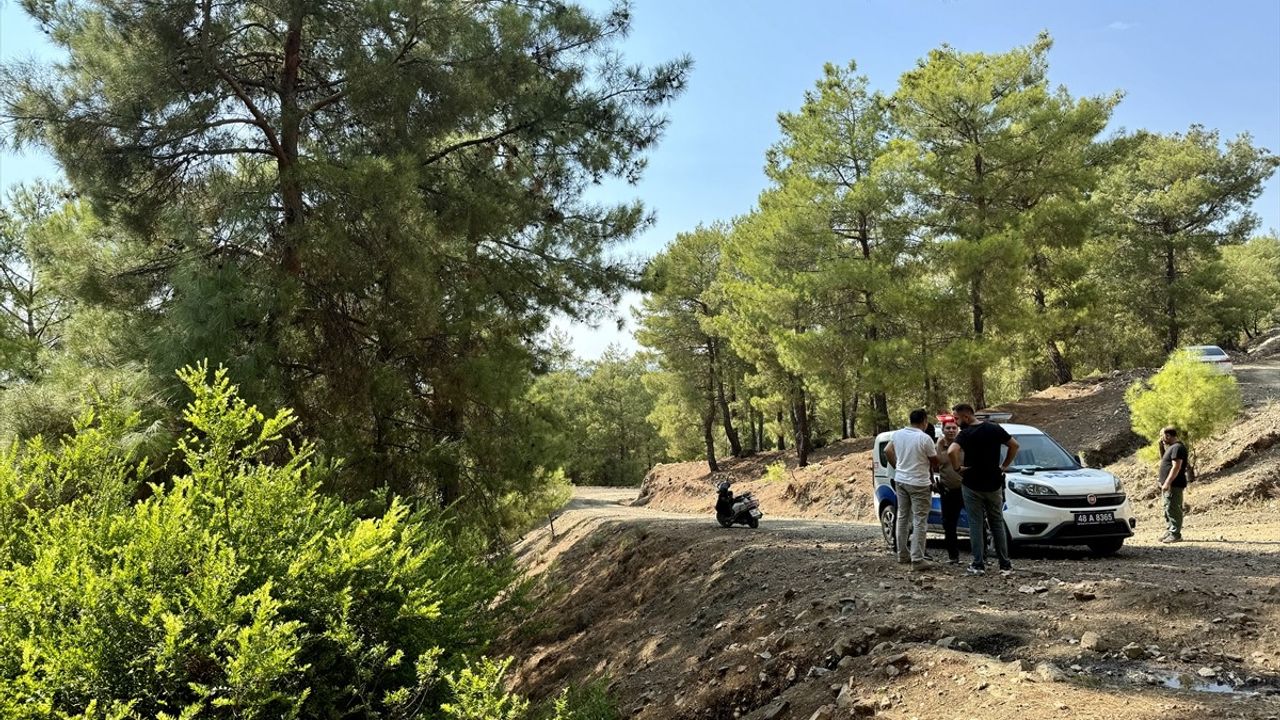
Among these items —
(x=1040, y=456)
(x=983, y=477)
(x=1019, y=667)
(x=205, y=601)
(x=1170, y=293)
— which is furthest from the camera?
(x=1170, y=293)

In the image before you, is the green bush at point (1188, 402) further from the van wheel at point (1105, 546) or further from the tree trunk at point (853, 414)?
the tree trunk at point (853, 414)

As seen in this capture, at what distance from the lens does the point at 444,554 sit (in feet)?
18.4

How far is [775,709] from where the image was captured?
467cm

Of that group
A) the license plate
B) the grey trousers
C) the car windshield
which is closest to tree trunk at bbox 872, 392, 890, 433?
the car windshield

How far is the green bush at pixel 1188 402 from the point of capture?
1377cm

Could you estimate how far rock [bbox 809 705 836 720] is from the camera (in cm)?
427

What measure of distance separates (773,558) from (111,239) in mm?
9611

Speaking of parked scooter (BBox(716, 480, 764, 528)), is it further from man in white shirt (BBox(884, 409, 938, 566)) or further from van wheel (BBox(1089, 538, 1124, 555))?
man in white shirt (BBox(884, 409, 938, 566))

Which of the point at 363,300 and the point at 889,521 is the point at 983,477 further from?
the point at 363,300

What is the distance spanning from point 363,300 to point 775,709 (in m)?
7.12

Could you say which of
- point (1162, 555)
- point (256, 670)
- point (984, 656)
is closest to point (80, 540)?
point (256, 670)

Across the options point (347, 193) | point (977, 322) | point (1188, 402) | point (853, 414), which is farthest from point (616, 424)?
point (347, 193)

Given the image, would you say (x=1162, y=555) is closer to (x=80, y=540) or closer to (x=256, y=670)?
(x=256, y=670)

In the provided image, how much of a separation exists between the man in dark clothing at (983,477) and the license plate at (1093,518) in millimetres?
1326
